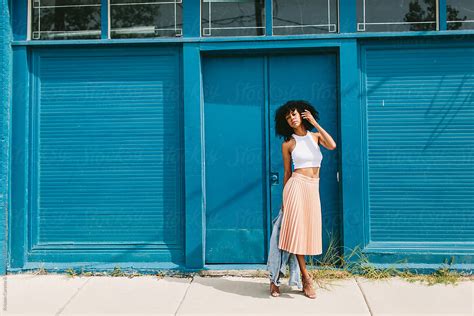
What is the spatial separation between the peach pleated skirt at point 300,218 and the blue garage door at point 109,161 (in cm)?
154

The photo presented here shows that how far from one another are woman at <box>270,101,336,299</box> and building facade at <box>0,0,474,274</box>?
0.87 m

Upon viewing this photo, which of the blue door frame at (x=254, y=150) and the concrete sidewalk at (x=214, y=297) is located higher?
the blue door frame at (x=254, y=150)

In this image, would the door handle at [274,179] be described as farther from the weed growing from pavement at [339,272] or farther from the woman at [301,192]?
the weed growing from pavement at [339,272]

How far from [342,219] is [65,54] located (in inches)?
156

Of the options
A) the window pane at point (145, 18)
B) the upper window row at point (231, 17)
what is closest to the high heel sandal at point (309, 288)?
the upper window row at point (231, 17)

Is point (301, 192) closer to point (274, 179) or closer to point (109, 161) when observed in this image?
point (274, 179)

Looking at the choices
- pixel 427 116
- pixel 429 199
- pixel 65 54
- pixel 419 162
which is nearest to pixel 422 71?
pixel 427 116

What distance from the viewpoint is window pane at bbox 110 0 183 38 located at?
5.64m

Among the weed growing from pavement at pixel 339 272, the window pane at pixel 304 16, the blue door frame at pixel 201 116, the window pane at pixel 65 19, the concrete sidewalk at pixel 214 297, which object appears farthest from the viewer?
the window pane at pixel 65 19

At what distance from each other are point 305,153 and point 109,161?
2.48 m

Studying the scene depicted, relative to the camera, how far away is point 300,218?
457 cm

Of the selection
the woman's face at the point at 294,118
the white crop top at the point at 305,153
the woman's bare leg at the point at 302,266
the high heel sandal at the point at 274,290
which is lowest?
the high heel sandal at the point at 274,290

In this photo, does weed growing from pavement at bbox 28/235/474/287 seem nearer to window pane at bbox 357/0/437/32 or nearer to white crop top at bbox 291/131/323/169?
white crop top at bbox 291/131/323/169

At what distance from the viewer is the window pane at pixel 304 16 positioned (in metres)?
5.55
